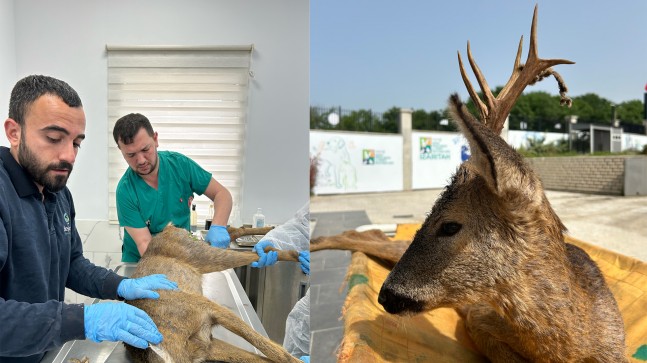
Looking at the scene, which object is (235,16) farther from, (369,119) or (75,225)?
(369,119)

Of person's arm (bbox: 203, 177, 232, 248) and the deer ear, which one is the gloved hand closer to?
person's arm (bbox: 203, 177, 232, 248)

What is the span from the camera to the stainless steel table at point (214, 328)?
1092 mm

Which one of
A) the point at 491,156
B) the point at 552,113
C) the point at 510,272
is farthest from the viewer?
the point at 552,113

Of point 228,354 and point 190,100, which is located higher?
point 190,100

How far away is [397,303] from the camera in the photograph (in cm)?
93

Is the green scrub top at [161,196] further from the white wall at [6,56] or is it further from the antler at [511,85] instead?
the antler at [511,85]

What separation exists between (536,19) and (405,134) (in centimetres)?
437

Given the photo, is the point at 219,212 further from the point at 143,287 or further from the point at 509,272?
the point at 509,272

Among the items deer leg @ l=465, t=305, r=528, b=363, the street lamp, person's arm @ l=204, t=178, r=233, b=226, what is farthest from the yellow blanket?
the street lamp

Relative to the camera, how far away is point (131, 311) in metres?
1.02

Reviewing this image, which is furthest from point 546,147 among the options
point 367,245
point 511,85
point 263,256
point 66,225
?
point 66,225

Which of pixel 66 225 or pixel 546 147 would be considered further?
pixel 546 147

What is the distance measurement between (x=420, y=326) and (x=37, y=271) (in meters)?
1.05

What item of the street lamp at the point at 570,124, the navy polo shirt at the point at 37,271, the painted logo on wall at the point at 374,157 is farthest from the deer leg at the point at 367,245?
the painted logo on wall at the point at 374,157
